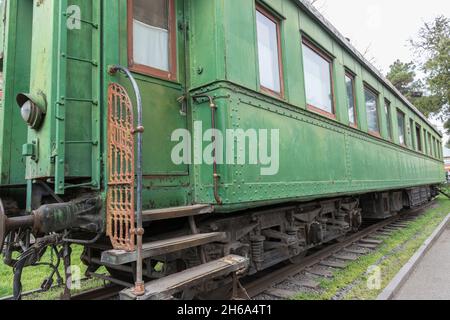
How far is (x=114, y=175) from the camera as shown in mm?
2383

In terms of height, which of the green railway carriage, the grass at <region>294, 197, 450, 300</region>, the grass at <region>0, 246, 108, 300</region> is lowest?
Answer: the grass at <region>294, 197, 450, 300</region>

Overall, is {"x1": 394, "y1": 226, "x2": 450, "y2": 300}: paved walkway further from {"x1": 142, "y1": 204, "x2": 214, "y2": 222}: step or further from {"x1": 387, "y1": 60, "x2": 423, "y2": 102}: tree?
{"x1": 387, "y1": 60, "x2": 423, "y2": 102}: tree

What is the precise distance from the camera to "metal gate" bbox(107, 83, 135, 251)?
2.23 meters

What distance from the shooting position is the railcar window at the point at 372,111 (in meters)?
6.81

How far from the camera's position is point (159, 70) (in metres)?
2.99

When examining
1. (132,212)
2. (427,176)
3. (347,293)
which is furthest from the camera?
(427,176)

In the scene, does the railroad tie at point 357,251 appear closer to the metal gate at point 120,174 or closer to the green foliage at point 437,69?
the metal gate at point 120,174

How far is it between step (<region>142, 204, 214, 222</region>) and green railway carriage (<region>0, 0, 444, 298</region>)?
0.5 inches

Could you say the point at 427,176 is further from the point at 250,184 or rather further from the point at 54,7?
the point at 54,7

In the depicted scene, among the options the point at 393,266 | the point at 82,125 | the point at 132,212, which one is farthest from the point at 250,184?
the point at 393,266

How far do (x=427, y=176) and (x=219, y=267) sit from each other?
38.0 ft

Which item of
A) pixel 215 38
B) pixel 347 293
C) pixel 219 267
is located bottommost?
pixel 347 293

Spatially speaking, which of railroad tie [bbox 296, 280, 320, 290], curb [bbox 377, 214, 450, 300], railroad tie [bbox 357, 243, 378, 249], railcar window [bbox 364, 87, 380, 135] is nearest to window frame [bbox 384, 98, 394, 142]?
railcar window [bbox 364, 87, 380, 135]

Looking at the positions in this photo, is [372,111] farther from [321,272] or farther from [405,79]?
[405,79]
